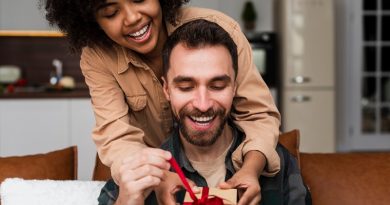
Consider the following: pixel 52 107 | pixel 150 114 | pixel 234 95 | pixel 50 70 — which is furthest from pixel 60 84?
pixel 234 95

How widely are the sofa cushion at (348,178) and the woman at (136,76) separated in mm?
345

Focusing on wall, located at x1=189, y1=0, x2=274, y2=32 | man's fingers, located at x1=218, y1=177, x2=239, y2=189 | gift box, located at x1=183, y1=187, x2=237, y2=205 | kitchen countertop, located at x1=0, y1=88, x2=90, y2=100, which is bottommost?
kitchen countertop, located at x1=0, y1=88, x2=90, y2=100

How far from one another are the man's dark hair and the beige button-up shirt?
110mm

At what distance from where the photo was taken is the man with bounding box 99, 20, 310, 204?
1407 millimetres

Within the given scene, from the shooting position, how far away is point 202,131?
145 centimetres

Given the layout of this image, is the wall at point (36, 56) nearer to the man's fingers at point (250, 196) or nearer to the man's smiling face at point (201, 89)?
the man's smiling face at point (201, 89)

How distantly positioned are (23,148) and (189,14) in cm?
273

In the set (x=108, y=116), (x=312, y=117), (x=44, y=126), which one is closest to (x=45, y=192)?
(x=108, y=116)

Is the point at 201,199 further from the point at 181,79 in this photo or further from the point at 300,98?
the point at 300,98

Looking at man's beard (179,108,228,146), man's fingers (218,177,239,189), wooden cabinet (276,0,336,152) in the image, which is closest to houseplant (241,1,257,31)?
wooden cabinet (276,0,336,152)

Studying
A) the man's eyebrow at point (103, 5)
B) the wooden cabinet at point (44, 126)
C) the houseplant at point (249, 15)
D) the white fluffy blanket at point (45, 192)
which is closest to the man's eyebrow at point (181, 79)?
the man's eyebrow at point (103, 5)

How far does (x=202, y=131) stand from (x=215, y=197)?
315mm

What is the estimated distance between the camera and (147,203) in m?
1.48

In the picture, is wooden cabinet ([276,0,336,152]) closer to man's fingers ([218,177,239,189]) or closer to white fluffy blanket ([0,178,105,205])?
white fluffy blanket ([0,178,105,205])
